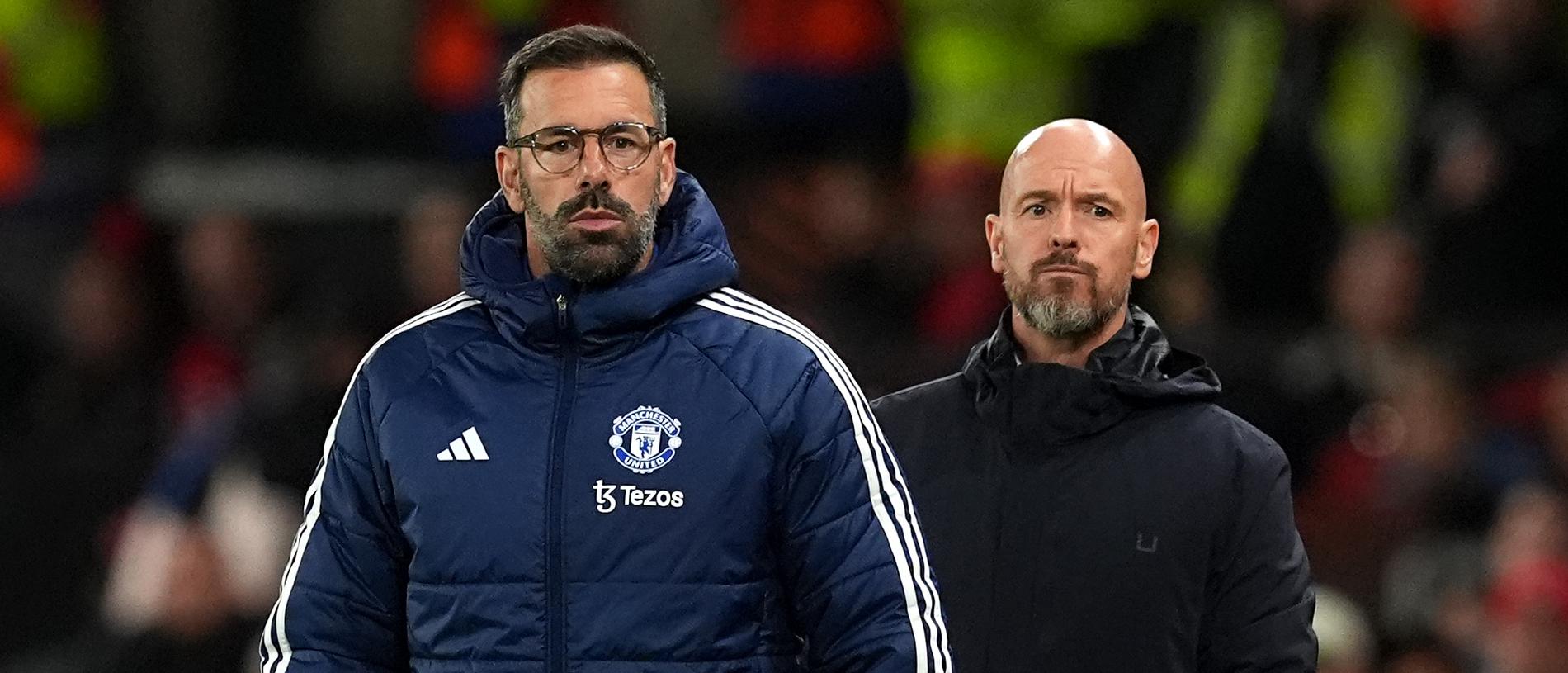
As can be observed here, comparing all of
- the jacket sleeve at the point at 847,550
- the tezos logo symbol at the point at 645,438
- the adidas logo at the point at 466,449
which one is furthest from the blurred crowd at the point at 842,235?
the adidas logo at the point at 466,449

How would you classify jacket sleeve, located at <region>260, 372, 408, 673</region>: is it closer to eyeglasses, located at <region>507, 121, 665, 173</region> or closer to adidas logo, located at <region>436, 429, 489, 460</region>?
adidas logo, located at <region>436, 429, 489, 460</region>

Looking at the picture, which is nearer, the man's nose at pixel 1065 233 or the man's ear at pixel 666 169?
the man's ear at pixel 666 169

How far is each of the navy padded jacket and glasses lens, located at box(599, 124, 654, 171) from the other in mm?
139

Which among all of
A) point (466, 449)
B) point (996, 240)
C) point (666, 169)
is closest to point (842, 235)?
point (996, 240)

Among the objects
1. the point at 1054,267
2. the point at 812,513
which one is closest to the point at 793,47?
the point at 1054,267

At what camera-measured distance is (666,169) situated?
13.0ft

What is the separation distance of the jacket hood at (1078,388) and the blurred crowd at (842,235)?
2609mm

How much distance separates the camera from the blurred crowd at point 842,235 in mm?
7375

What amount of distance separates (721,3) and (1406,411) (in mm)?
4547

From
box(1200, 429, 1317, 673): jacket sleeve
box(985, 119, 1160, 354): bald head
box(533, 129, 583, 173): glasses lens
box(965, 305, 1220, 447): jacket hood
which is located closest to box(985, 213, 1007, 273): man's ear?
box(985, 119, 1160, 354): bald head

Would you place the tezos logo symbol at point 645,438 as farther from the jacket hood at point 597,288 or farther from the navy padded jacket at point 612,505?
the jacket hood at point 597,288

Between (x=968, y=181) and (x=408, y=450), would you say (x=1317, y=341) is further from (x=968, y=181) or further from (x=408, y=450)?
(x=408, y=450)

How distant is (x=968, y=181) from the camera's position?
869 centimetres

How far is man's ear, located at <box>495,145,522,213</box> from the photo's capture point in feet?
13.0
